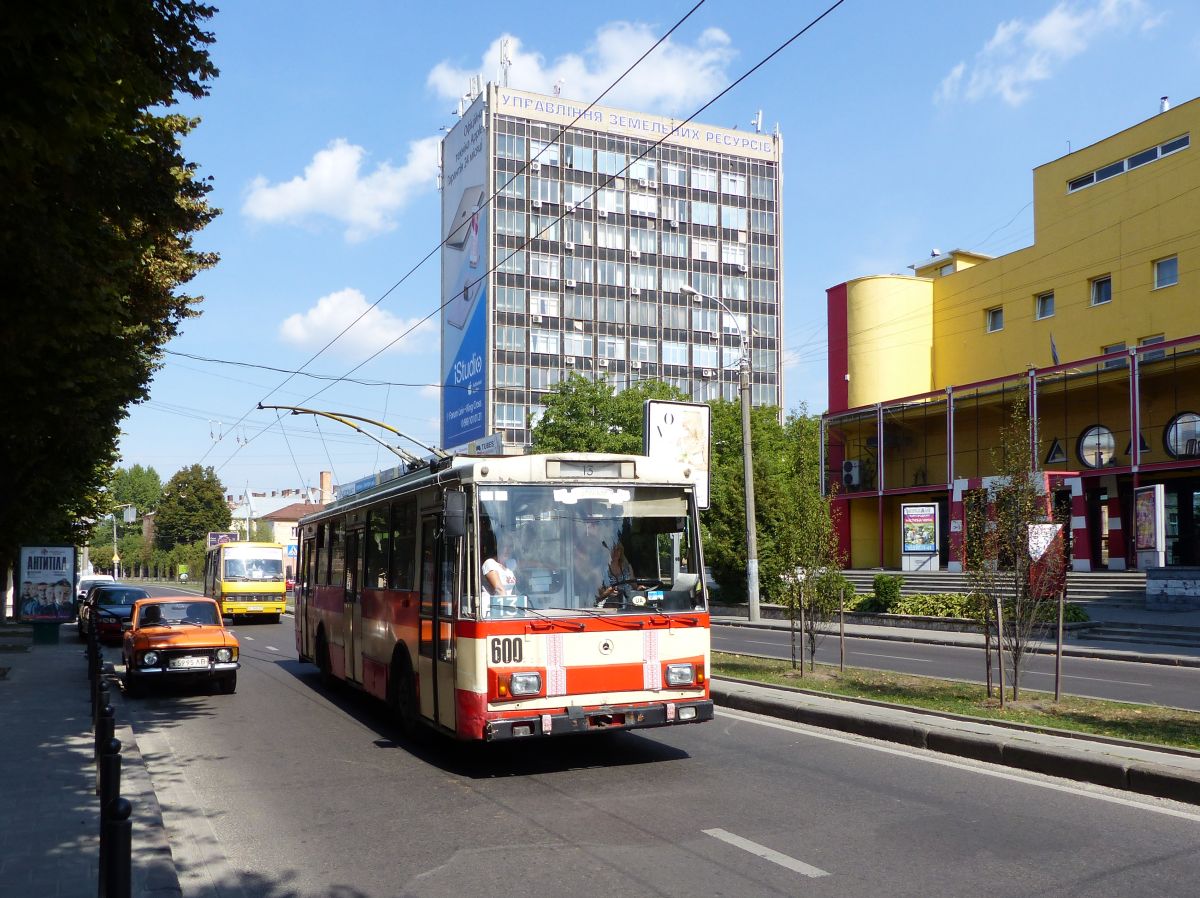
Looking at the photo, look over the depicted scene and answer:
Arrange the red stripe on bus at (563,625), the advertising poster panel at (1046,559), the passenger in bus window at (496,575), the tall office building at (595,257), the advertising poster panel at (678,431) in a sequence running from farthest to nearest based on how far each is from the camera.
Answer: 1. the tall office building at (595,257)
2. the advertising poster panel at (678,431)
3. the advertising poster panel at (1046,559)
4. the passenger in bus window at (496,575)
5. the red stripe on bus at (563,625)

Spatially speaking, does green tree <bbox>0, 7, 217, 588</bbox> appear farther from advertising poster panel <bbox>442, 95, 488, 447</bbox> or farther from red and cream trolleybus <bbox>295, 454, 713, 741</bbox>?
advertising poster panel <bbox>442, 95, 488, 447</bbox>

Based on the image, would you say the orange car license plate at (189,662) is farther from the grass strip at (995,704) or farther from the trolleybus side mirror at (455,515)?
the trolleybus side mirror at (455,515)

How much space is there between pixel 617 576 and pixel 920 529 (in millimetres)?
34046

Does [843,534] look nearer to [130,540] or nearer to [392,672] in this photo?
[392,672]

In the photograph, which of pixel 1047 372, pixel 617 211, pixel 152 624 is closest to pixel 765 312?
pixel 617 211

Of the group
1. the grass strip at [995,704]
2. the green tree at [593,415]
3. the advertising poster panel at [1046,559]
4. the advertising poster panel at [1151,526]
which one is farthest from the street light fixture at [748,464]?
the green tree at [593,415]

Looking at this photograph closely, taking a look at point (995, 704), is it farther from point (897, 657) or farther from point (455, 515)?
point (897, 657)

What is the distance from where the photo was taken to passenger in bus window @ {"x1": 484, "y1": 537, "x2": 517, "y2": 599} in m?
9.59

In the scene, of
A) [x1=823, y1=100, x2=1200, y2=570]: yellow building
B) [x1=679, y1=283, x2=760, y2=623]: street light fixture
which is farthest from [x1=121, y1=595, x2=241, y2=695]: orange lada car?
[x1=823, y1=100, x2=1200, y2=570]: yellow building

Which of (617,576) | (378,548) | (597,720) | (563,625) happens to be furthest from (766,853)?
(378,548)

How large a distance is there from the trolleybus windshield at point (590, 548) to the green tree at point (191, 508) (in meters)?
115

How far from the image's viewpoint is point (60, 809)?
8.15 m

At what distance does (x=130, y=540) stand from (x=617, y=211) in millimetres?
86914

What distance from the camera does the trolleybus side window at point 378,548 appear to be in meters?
12.7
